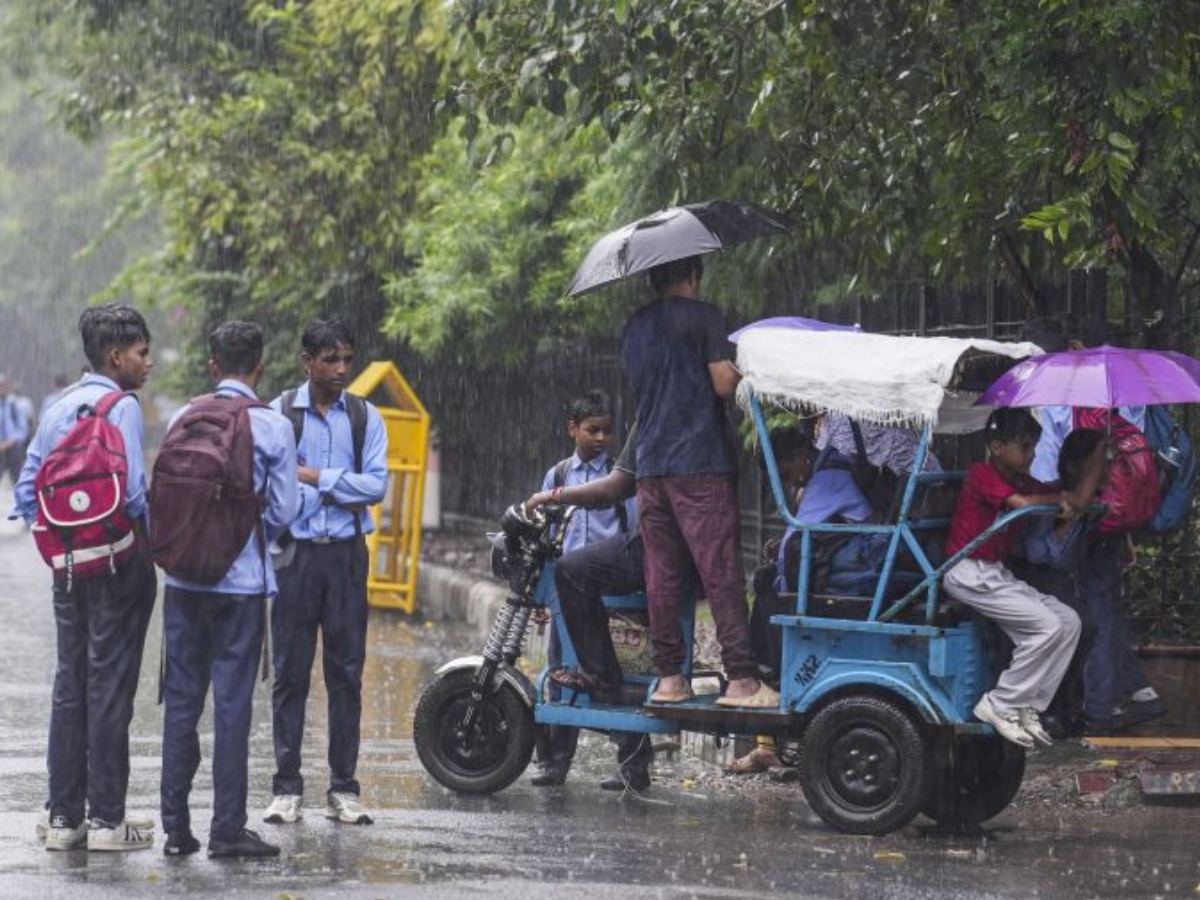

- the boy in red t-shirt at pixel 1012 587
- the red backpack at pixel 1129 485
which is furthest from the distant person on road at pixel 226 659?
the red backpack at pixel 1129 485

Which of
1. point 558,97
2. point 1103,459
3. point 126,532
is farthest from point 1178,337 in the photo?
point 126,532

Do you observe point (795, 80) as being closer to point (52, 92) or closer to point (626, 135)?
point (626, 135)

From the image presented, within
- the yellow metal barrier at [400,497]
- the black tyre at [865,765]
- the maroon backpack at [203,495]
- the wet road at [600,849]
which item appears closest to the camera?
the wet road at [600,849]

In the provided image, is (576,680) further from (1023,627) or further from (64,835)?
(64,835)

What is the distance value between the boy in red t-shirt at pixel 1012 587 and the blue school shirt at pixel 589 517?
5.33 ft

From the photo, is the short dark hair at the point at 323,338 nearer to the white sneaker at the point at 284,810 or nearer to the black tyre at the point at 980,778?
the white sneaker at the point at 284,810

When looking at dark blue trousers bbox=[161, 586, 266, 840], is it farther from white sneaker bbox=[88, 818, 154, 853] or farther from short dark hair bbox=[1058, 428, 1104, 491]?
short dark hair bbox=[1058, 428, 1104, 491]

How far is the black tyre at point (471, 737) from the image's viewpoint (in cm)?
895

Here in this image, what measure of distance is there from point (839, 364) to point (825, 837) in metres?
1.74

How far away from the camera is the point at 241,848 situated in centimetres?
736

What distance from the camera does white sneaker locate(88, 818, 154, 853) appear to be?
24.4 ft

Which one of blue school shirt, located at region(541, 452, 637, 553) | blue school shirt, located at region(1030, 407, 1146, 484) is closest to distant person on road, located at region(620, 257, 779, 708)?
blue school shirt, located at region(541, 452, 637, 553)

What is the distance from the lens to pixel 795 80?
11219 millimetres

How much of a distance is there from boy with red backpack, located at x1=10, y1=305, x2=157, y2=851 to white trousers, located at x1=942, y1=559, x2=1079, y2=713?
9.60 feet
